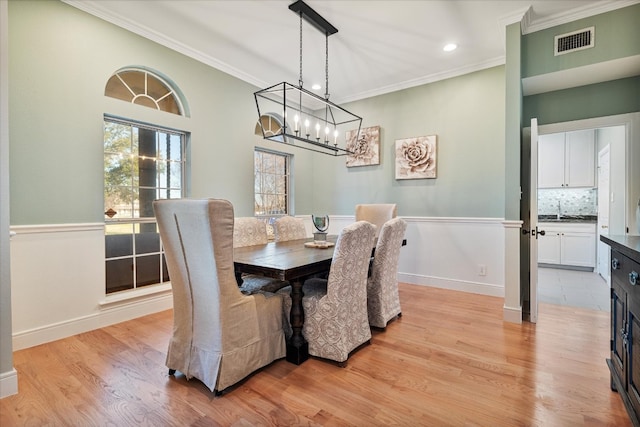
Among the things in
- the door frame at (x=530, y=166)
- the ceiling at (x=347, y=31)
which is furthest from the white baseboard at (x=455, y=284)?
the ceiling at (x=347, y=31)

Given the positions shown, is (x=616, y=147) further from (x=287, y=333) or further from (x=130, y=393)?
(x=130, y=393)

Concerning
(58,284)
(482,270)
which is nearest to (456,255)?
(482,270)

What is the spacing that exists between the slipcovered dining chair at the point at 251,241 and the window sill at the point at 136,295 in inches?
40.1

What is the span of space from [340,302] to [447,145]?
2.95 metres

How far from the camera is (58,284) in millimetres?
2658

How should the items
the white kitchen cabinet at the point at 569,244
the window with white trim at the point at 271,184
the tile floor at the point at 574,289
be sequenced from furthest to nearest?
1. the white kitchen cabinet at the point at 569,244
2. the window with white trim at the point at 271,184
3. the tile floor at the point at 574,289

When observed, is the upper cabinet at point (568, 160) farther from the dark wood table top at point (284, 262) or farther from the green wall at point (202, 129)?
the dark wood table top at point (284, 262)

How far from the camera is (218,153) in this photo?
12.7 feet

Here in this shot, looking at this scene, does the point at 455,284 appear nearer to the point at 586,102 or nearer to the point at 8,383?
the point at 586,102

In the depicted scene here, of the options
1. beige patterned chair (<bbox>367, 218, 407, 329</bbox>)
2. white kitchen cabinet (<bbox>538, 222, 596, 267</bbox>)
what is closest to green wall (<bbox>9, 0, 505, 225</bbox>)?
beige patterned chair (<bbox>367, 218, 407, 329</bbox>)

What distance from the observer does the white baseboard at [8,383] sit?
1.82 meters

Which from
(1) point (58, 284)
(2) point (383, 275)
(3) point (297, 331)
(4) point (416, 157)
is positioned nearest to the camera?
(3) point (297, 331)

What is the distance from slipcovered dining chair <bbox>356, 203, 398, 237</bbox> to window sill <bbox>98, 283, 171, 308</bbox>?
100 inches

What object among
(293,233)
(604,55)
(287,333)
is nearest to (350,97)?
(293,233)
